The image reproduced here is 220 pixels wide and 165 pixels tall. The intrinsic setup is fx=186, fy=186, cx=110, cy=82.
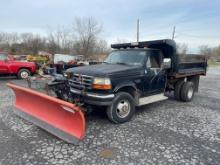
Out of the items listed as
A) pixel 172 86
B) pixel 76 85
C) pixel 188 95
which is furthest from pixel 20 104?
pixel 188 95

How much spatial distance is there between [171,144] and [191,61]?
4.30 m

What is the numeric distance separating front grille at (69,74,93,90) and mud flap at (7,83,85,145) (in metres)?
0.88

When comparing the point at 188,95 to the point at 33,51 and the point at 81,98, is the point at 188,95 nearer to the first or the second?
the point at 81,98

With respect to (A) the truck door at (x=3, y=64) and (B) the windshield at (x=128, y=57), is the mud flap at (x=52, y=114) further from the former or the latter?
(A) the truck door at (x=3, y=64)

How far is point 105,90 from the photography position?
4.16 meters

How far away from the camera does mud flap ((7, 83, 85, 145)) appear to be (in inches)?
130

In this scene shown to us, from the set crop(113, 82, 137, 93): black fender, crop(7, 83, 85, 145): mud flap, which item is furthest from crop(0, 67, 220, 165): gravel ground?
crop(113, 82, 137, 93): black fender

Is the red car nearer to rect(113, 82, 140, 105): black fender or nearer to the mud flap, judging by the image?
the mud flap

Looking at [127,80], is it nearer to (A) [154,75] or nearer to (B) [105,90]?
(B) [105,90]

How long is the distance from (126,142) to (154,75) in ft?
7.86

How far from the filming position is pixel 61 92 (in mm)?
4887

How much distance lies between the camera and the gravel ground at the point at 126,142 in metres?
3.04

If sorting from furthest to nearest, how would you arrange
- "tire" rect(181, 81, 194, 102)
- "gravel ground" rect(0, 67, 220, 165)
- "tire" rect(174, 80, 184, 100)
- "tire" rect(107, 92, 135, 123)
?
"tire" rect(174, 80, 184, 100) < "tire" rect(181, 81, 194, 102) < "tire" rect(107, 92, 135, 123) < "gravel ground" rect(0, 67, 220, 165)

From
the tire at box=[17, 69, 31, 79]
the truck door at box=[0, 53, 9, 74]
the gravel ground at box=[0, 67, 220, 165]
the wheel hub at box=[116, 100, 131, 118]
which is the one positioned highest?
the truck door at box=[0, 53, 9, 74]
